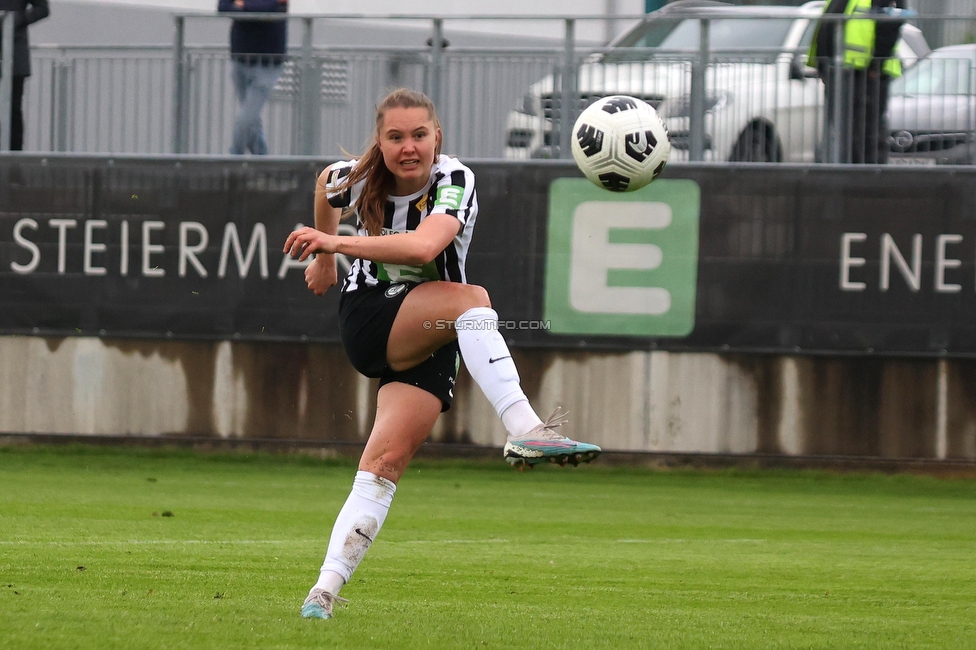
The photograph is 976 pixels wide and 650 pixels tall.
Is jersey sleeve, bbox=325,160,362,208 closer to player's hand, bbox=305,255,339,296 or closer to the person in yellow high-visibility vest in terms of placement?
player's hand, bbox=305,255,339,296

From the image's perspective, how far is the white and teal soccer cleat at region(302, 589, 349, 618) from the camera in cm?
552

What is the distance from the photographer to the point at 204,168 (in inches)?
556

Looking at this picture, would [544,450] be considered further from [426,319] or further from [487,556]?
[487,556]

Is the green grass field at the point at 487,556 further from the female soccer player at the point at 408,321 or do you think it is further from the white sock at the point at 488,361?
the white sock at the point at 488,361

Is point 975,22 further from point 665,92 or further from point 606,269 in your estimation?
point 606,269

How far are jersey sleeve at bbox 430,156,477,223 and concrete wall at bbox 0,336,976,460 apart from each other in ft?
26.6

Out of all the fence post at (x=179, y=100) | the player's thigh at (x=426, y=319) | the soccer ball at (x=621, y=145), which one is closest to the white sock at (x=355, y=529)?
the player's thigh at (x=426, y=319)

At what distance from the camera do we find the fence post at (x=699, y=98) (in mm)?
13664

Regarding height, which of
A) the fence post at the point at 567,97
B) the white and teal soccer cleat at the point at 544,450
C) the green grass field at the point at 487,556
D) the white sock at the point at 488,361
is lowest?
the green grass field at the point at 487,556

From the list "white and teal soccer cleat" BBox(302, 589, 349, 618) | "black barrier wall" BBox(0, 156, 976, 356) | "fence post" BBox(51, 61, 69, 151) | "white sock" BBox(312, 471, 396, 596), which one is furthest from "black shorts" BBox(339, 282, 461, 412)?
"fence post" BBox(51, 61, 69, 151)

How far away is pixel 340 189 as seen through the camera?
5766 millimetres

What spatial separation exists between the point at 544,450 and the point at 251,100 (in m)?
9.52

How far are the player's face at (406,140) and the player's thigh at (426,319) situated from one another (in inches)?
18.9

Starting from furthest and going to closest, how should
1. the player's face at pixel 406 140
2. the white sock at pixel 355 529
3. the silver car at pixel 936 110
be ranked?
the silver car at pixel 936 110 → the white sock at pixel 355 529 → the player's face at pixel 406 140
